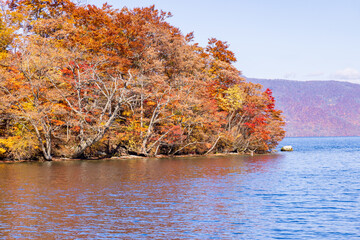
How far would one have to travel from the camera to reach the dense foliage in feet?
152

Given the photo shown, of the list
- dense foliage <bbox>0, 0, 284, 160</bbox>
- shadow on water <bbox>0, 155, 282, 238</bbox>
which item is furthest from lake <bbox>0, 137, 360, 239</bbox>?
dense foliage <bbox>0, 0, 284, 160</bbox>

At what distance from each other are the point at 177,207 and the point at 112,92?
34.2 metres

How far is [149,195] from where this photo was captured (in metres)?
22.2

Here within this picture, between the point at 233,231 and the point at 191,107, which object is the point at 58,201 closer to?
the point at 233,231

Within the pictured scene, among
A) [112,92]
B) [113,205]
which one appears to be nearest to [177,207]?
[113,205]

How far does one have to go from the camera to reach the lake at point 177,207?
14656mm

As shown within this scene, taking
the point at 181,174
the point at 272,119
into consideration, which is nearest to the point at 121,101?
the point at 181,174

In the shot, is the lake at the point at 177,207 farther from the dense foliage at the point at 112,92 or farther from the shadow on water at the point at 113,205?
the dense foliage at the point at 112,92

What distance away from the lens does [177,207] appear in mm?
18984

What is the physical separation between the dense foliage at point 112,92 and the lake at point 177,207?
18.0 m

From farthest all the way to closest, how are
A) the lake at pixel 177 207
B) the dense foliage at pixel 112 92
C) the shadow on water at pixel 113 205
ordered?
1. the dense foliage at pixel 112 92
2. the shadow on water at pixel 113 205
3. the lake at pixel 177 207

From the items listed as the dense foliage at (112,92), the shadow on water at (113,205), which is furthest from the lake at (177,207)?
the dense foliage at (112,92)

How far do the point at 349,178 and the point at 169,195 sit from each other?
1671 cm

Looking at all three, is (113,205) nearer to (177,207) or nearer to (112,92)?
(177,207)
